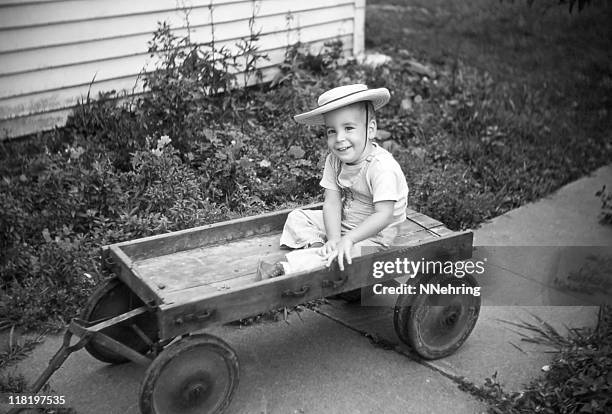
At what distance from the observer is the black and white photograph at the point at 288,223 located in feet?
10.7

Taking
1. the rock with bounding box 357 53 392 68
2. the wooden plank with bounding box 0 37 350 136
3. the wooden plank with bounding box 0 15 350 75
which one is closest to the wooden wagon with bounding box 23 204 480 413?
the wooden plank with bounding box 0 37 350 136

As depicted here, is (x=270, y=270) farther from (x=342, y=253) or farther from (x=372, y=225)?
(x=372, y=225)

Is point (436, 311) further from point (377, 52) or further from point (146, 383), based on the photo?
point (377, 52)

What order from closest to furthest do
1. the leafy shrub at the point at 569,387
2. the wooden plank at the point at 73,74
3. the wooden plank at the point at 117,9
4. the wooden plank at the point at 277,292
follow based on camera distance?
the wooden plank at the point at 277,292 < the leafy shrub at the point at 569,387 < the wooden plank at the point at 117,9 < the wooden plank at the point at 73,74

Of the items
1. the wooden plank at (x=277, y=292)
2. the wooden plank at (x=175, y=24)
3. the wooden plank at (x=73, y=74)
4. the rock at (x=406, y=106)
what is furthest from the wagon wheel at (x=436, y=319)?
the wooden plank at (x=175, y=24)

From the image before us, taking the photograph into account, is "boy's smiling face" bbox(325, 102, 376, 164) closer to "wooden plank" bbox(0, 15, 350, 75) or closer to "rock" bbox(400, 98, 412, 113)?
"wooden plank" bbox(0, 15, 350, 75)

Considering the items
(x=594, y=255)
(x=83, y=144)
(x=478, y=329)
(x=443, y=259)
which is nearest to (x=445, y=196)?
(x=594, y=255)

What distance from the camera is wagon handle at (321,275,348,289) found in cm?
310

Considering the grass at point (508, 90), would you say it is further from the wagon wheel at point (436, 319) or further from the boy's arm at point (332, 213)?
the boy's arm at point (332, 213)

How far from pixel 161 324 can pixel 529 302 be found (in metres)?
2.57

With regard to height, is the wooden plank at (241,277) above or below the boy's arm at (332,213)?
below

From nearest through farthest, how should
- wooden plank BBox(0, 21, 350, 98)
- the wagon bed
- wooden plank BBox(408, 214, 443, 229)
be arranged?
1. the wagon bed
2. wooden plank BBox(408, 214, 443, 229)
3. wooden plank BBox(0, 21, 350, 98)

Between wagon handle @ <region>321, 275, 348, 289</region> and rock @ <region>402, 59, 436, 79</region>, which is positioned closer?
wagon handle @ <region>321, 275, 348, 289</region>

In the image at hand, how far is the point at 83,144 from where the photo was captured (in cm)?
530
